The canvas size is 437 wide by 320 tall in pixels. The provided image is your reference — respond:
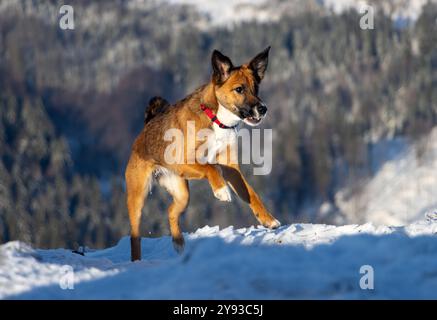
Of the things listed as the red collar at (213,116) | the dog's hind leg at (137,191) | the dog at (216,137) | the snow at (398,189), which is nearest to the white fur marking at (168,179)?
the dog at (216,137)

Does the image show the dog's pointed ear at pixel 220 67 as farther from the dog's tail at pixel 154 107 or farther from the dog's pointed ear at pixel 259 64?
the dog's tail at pixel 154 107

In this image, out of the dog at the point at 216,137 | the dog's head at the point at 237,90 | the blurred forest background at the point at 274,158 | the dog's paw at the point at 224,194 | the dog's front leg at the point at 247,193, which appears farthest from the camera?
the blurred forest background at the point at 274,158

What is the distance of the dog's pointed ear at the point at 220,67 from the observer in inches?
497

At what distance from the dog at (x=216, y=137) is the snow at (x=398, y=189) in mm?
116230

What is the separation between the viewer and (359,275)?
27.5 ft

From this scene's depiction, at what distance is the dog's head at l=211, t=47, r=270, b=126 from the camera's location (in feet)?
40.9

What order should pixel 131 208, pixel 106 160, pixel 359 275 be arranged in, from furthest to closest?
pixel 106 160 < pixel 131 208 < pixel 359 275

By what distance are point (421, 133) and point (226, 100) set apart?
5582 inches

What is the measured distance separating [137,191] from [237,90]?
2.62m

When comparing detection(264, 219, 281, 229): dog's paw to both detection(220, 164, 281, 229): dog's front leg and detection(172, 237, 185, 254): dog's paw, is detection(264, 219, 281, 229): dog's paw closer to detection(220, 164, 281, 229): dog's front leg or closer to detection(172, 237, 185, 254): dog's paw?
detection(220, 164, 281, 229): dog's front leg

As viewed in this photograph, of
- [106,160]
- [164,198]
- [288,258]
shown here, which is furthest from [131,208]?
[106,160]

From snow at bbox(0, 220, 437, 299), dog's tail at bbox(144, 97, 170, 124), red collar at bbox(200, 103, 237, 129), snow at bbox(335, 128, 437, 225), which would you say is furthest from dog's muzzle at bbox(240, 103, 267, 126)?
snow at bbox(335, 128, 437, 225)
